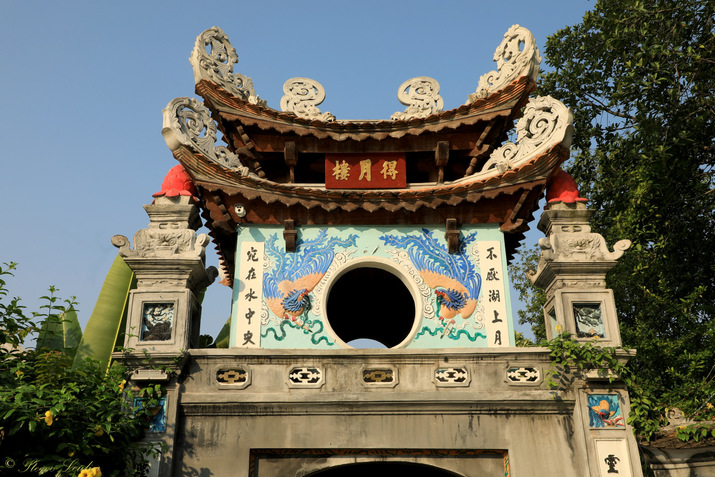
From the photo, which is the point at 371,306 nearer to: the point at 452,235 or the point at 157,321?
the point at 452,235

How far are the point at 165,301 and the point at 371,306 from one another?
5052mm

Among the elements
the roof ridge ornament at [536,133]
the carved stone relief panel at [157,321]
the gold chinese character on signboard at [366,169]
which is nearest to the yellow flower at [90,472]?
the carved stone relief panel at [157,321]

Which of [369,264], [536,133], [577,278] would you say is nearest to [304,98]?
[369,264]

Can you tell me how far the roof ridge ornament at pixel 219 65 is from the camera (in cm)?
1218

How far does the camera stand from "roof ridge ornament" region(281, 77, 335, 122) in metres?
12.5

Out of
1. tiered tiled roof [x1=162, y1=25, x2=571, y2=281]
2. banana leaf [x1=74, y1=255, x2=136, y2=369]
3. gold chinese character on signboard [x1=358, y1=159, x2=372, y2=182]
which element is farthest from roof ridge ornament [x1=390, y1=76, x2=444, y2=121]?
banana leaf [x1=74, y1=255, x2=136, y2=369]

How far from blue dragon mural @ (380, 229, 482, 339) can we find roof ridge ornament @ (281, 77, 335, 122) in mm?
2716

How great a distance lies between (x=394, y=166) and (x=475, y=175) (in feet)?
4.71

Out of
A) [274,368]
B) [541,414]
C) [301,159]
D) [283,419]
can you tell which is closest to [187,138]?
[301,159]

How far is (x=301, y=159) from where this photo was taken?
1270 cm

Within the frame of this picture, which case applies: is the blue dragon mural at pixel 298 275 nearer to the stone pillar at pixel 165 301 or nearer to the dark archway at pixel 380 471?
the stone pillar at pixel 165 301

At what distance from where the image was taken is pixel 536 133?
1141 centimetres

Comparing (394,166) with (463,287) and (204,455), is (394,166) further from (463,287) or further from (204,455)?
(204,455)

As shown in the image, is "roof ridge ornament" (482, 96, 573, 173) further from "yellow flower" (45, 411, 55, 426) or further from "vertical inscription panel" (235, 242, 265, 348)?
"yellow flower" (45, 411, 55, 426)
